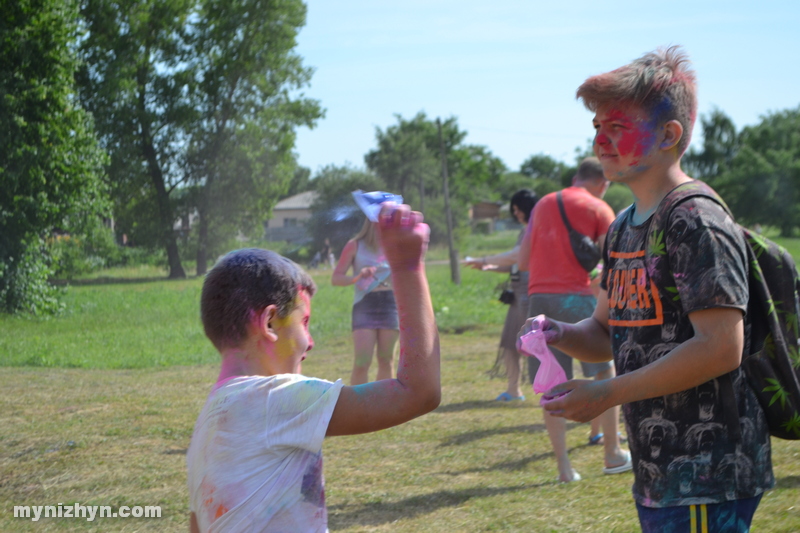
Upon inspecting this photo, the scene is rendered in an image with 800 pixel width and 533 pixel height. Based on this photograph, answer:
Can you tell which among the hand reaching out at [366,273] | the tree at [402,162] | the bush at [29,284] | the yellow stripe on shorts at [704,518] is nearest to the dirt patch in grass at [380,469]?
the hand reaching out at [366,273]

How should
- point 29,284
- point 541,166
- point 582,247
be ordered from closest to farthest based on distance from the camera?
point 582,247 < point 29,284 < point 541,166

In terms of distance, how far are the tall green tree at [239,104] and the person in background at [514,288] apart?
7435mm

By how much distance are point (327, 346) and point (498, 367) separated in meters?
4.59

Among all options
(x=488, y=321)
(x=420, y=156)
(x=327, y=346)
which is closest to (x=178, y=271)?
(x=327, y=346)

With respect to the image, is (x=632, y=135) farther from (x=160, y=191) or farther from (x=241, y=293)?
(x=160, y=191)

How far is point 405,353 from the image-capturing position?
1.51 meters

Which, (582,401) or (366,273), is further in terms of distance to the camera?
(366,273)

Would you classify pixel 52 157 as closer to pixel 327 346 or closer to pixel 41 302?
pixel 41 302

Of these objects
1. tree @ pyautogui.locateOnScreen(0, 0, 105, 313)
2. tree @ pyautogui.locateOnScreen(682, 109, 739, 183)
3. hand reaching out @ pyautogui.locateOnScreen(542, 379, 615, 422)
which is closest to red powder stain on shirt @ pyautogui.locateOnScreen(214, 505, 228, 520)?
hand reaching out @ pyautogui.locateOnScreen(542, 379, 615, 422)

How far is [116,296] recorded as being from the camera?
12.1 metres

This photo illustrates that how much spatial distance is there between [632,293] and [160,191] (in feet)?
46.1

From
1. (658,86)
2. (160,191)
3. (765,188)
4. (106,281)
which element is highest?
(765,188)

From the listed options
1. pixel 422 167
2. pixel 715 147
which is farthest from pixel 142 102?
pixel 715 147

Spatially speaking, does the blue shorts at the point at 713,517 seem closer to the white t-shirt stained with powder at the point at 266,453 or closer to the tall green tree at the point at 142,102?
the white t-shirt stained with powder at the point at 266,453
